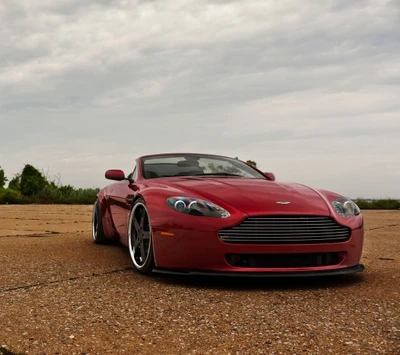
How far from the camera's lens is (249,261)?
3781mm

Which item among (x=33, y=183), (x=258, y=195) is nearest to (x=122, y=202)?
(x=258, y=195)

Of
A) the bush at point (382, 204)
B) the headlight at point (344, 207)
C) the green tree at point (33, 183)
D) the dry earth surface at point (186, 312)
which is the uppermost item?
the green tree at point (33, 183)

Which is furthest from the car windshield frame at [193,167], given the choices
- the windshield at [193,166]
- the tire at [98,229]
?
the tire at [98,229]

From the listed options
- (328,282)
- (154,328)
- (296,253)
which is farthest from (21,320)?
(328,282)

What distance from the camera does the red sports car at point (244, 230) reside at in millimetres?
3727

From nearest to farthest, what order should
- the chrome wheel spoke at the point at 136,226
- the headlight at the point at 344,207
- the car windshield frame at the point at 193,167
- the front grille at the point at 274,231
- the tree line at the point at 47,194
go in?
1. the front grille at the point at 274,231
2. the headlight at the point at 344,207
3. the chrome wheel spoke at the point at 136,226
4. the car windshield frame at the point at 193,167
5. the tree line at the point at 47,194

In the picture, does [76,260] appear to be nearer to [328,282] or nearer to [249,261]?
[249,261]

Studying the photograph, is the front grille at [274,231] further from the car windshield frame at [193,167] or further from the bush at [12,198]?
the bush at [12,198]

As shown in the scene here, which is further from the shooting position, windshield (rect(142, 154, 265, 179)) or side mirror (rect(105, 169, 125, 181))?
side mirror (rect(105, 169, 125, 181))

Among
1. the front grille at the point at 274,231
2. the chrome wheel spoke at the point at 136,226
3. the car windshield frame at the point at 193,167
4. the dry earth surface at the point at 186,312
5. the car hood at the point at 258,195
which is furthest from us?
the car windshield frame at the point at 193,167

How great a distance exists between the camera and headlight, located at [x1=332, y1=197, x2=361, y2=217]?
412cm

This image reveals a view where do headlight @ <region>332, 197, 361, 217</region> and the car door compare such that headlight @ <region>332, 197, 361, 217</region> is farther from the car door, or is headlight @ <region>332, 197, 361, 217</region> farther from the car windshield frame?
the car door

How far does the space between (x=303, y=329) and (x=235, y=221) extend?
117 centimetres

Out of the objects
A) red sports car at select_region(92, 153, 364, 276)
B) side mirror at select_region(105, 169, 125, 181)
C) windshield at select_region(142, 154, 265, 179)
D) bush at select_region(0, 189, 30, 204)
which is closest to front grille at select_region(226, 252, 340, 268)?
red sports car at select_region(92, 153, 364, 276)
